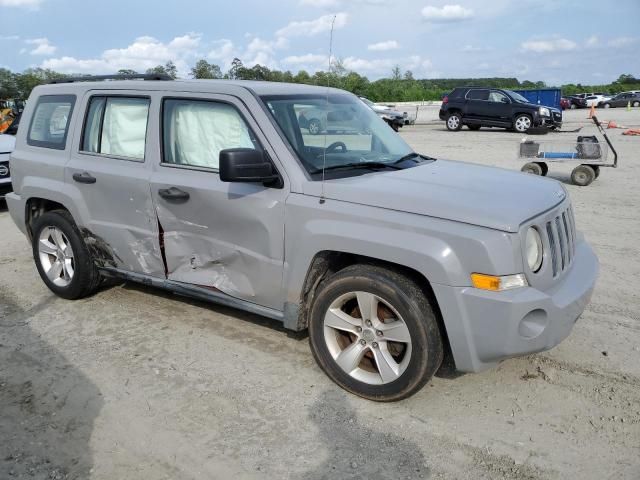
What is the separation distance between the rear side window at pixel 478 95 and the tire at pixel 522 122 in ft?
5.45

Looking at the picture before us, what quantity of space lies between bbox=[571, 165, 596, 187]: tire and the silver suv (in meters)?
7.05

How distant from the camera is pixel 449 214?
3043 mm

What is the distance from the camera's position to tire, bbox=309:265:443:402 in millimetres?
3145

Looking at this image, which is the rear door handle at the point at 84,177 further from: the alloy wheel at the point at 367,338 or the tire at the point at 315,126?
the alloy wheel at the point at 367,338

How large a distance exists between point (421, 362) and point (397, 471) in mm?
620

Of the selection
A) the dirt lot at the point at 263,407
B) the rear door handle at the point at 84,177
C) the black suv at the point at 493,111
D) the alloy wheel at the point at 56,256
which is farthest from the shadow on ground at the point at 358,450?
the black suv at the point at 493,111

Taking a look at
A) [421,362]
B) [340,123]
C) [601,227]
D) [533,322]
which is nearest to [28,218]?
[340,123]

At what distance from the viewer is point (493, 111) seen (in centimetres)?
2269

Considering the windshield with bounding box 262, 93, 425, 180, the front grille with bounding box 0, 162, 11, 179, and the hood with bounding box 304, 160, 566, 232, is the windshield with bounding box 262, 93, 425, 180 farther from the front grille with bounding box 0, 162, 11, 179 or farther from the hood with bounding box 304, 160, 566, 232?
the front grille with bounding box 0, 162, 11, 179

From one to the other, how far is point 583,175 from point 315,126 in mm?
8111

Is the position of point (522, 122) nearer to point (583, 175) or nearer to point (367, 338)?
point (583, 175)

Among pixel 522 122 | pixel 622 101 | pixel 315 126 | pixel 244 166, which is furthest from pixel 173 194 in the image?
pixel 622 101

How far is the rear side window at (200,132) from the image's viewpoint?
390 centimetres

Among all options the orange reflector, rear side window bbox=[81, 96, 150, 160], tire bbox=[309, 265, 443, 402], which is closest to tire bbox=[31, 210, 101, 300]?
rear side window bbox=[81, 96, 150, 160]
